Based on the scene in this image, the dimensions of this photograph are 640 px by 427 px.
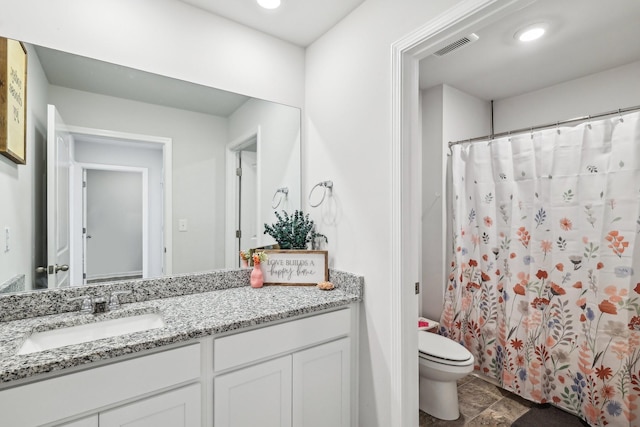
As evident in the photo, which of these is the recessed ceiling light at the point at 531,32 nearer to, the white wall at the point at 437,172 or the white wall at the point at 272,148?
the white wall at the point at 437,172

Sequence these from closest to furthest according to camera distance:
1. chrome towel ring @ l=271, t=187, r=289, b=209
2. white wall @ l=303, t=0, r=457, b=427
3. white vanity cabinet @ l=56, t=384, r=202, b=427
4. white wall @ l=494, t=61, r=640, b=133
A: white vanity cabinet @ l=56, t=384, r=202, b=427 → white wall @ l=303, t=0, r=457, b=427 → chrome towel ring @ l=271, t=187, r=289, b=209 → white wall @ l=494, t=61, r=640, b=133

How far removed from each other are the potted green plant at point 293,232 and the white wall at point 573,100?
6.99ft

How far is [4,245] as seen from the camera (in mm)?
1240

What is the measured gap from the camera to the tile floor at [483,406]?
1952 mm

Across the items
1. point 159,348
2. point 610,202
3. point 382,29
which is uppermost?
point 382,29

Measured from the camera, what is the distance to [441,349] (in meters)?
2.01

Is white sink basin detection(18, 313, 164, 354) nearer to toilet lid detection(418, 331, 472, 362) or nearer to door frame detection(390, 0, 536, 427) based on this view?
door frame detection(390, 0, 536, 427)

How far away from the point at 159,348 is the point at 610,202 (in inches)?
97.2

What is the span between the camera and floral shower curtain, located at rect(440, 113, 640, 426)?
1843 millimetres

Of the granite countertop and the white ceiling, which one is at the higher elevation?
the white ceiling

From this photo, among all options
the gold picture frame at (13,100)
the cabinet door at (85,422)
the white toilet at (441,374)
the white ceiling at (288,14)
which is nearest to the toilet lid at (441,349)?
the white toilet at (441,374)

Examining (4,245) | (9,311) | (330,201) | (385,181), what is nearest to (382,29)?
(385,181)

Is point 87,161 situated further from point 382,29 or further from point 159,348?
point 382,29

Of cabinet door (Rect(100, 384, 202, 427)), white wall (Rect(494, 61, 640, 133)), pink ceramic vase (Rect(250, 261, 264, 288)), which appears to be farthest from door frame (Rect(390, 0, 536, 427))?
white wall (Rect(494, 61, 640, 133))
